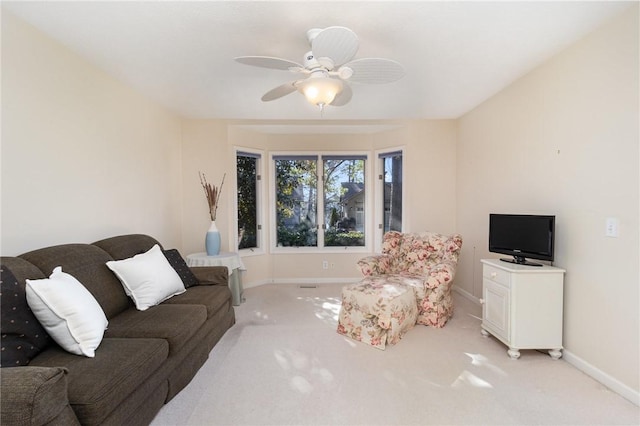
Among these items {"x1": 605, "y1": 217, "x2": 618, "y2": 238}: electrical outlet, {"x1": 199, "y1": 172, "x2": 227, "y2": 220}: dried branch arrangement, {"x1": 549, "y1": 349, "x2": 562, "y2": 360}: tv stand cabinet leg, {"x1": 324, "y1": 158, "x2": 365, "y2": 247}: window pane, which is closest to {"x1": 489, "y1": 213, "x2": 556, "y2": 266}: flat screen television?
{"x1": 605, "y1": 217, "x2": 618, "y2": 238}: electrical outlet

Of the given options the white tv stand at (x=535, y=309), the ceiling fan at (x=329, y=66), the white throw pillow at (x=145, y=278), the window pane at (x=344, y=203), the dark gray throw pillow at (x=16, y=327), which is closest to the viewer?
the dark gray throw pillow at (x=16, y=327)

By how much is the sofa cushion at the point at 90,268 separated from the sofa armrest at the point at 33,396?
95cm

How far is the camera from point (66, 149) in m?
2.28

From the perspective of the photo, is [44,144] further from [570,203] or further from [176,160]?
[570,203]

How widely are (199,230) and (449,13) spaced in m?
3.64

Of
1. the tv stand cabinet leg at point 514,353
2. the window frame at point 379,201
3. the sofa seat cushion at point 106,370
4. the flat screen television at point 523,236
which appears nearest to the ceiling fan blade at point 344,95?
the flat screen television at point 523,236

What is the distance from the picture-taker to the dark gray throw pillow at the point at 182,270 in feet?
9.14

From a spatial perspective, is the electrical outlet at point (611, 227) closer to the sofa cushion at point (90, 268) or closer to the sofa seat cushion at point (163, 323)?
the sofa seat cushion at point (163, 323)

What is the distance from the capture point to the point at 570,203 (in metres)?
2.33

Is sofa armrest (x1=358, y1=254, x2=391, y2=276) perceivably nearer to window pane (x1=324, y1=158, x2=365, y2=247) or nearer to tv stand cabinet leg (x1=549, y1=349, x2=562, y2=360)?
window pane (x1=324, y1=158, x2=365, y2=247)

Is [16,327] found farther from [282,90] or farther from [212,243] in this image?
[212,243]

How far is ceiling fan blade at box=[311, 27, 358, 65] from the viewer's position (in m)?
1.56

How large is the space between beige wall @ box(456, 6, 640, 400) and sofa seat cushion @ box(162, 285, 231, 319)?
277cm

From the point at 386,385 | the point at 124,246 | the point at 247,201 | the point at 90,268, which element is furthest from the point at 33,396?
the point at 247,201
